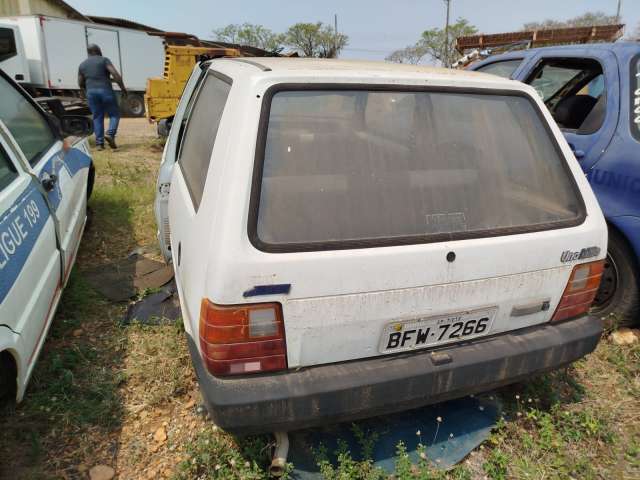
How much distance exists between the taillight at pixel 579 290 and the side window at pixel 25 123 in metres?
3.10

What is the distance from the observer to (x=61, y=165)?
→ 333 centimetres

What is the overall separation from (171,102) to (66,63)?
821cm

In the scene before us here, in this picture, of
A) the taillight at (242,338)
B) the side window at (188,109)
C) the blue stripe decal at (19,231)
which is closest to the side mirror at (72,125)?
the side window at (188,109)

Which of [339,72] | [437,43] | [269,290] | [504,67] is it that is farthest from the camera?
[437,43]

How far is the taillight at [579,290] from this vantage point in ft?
6.40

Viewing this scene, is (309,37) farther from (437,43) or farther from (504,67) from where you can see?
(504,67)

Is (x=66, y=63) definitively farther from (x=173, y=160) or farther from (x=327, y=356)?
(x=327, y=356)

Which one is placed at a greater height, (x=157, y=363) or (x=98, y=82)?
(x=98, y=82)

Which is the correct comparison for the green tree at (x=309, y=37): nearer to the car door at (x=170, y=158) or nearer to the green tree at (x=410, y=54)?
the green tree at (x=410, y=54)

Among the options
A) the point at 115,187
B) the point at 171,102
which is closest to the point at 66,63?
the point at 171,102

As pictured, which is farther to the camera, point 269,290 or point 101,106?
point 101,106

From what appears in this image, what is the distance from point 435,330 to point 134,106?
17.7 m

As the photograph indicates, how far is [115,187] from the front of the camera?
580cm

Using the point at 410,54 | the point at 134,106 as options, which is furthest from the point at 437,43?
the point at 134,106
